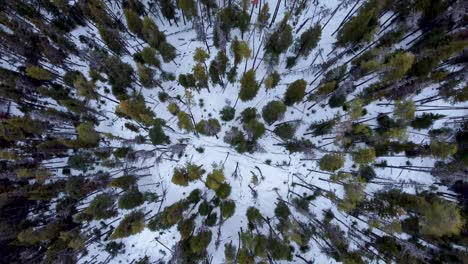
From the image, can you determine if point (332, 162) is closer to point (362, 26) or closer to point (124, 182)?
point (362, 26)

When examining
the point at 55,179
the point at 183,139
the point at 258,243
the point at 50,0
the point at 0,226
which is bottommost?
the point at 0,226

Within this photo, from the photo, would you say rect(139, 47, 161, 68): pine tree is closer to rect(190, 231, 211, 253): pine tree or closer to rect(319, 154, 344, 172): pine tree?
rect(190, 231, 211, 253): pine tree

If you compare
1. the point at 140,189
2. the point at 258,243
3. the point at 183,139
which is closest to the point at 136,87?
the point at 183,139

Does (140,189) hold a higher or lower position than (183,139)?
lower

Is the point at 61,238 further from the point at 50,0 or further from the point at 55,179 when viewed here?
the point at 50,0

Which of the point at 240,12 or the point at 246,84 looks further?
the point at 240,12

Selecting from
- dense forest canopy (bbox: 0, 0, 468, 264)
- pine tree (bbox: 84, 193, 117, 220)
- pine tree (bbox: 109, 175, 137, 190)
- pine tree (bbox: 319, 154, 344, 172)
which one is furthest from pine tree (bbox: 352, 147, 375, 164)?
pine tree (bbox: 84, 193, 117, 220)
